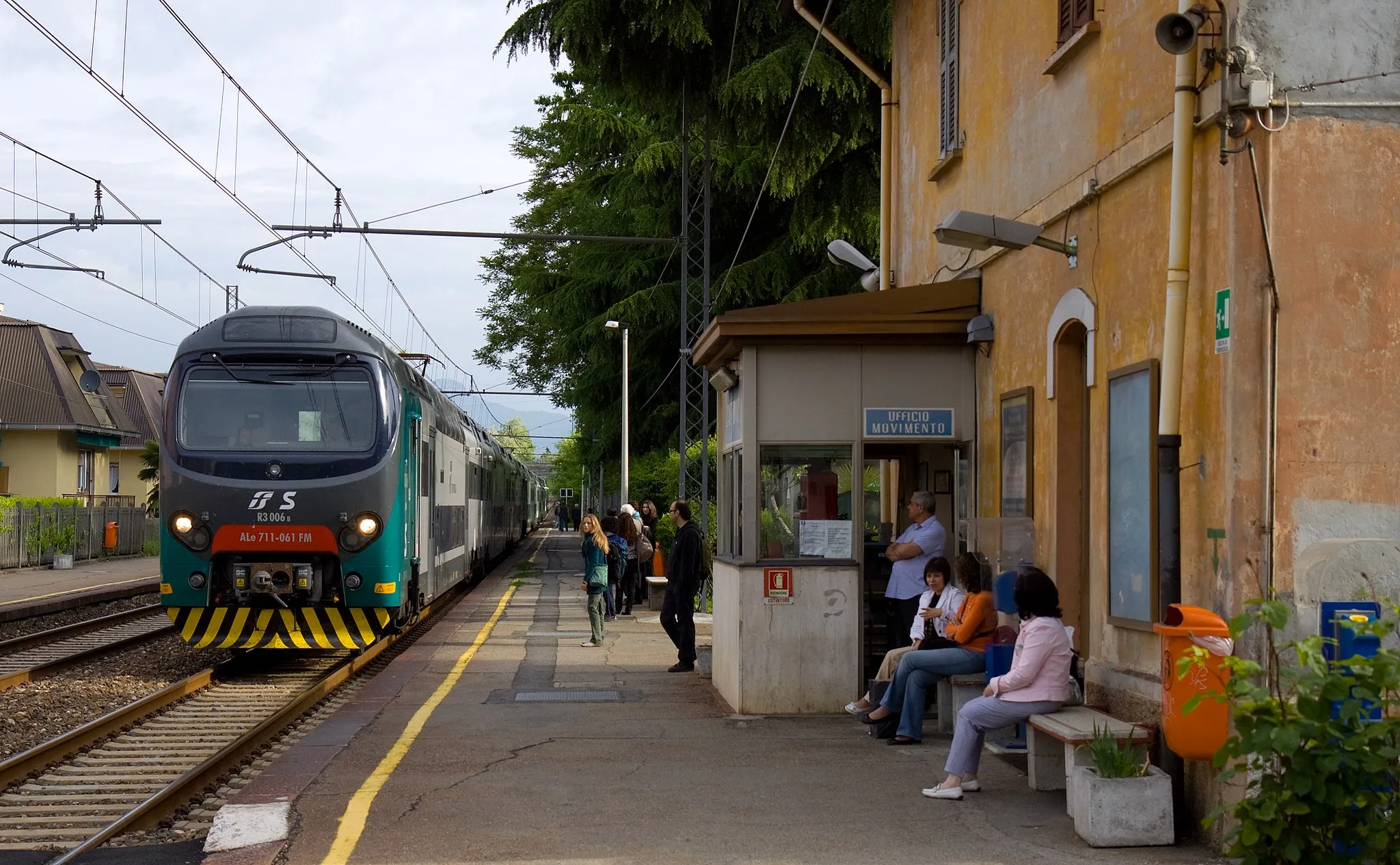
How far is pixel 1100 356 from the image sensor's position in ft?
27.6

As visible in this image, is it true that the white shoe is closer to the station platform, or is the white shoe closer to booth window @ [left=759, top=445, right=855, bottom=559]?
booth window @ [left=759, top=445, right=855, bottom=559]

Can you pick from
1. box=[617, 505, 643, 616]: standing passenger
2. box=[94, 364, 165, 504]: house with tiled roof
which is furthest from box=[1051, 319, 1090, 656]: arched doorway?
box=[94, 364, 165, 504]: house with tiled roof

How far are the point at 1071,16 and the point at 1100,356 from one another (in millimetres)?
2175

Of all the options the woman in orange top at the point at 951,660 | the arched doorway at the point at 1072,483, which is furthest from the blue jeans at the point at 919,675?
the arched doorway at the point at 1072,483

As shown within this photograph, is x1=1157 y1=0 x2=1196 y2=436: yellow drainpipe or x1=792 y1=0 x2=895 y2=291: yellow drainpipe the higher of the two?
x1=792 y1=0 x2=895 y2=291: yellow drainpipe

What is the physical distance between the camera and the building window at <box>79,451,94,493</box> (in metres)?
47.9

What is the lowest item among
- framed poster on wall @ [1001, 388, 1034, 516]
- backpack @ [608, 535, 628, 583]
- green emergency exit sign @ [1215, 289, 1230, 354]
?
backpack @ [608, 535, 628, 583]

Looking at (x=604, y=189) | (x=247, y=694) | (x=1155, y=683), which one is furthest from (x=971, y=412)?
(x=604, y=189)

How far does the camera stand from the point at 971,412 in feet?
36.7

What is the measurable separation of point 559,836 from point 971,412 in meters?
5.37

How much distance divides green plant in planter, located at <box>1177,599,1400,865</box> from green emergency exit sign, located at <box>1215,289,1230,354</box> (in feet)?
5.35

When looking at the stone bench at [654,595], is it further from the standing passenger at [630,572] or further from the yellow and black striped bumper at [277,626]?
the yellow and black striped bumper at [277,626]

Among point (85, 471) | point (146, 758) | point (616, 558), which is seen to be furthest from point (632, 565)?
point (85, 471)

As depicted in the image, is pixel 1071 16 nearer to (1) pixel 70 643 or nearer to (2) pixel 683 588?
(2) pixel 683 588
